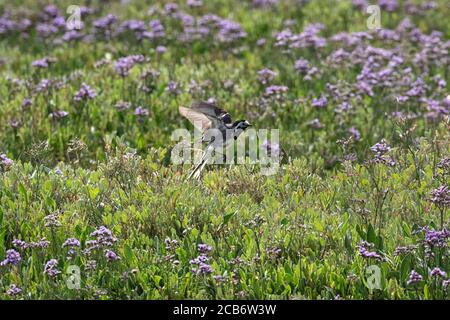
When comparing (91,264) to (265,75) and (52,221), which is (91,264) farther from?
(265,75)

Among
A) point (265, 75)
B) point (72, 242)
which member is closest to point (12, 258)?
point (72, 242)

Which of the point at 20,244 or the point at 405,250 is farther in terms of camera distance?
the point at 20,244

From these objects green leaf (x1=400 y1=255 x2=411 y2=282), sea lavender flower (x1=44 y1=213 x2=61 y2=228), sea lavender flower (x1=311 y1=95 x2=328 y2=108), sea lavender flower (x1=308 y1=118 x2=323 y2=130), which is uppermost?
sea lavender flower (x1=44 y1=213 x2=61 y2=228)

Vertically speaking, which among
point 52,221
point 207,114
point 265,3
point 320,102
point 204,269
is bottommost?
point 320,102

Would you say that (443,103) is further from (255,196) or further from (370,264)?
(370,264)

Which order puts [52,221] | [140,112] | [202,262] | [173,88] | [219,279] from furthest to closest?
[173,88] → [140,112] → [52,221] → [202,262] → [219,279]

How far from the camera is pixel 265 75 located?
11.4 meters

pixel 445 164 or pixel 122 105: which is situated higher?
pixel 445 164

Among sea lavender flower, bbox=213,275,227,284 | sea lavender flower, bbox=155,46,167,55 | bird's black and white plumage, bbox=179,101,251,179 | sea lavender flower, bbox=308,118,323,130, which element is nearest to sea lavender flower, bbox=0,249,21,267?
sea lavender flower, bbox=213,275,227,284

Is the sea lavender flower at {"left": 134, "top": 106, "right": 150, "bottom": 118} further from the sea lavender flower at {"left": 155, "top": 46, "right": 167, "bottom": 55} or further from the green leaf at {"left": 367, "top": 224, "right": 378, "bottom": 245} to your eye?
the green leaf at {"left": 367, "top": 224, "right": 378, "bottom": 245}

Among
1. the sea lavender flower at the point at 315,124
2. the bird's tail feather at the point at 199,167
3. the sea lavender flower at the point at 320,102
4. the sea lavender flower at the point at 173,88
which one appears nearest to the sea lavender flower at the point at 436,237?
the bird's tail feather at the point at 199,167

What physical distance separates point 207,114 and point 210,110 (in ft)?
0.16

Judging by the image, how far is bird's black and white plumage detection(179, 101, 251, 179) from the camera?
308 inches

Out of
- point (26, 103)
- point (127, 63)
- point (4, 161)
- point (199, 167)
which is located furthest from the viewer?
point (127, 63)
